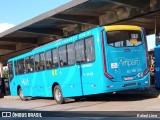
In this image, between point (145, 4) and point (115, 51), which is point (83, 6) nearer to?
point (145, 4)

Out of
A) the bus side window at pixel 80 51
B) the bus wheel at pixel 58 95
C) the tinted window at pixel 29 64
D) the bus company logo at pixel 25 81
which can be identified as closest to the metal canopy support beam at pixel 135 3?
the bus side window at pixel 80 51

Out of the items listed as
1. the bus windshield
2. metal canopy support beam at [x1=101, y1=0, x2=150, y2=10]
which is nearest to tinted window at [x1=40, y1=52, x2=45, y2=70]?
metal canopy support beam at [x1=101, y1=0, x2=150, y2=10]

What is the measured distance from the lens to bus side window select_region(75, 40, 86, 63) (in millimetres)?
15578

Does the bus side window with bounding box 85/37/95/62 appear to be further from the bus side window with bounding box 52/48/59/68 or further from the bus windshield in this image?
the bus side window with bounding box 52/48/59/68

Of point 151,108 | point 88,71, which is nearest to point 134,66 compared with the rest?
point 88,71

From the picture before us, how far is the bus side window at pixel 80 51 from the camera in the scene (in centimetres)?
1558

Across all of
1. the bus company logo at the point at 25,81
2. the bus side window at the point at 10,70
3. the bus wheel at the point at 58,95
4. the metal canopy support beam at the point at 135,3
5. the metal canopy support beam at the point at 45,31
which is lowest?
the bus wheel at the point at 58,95

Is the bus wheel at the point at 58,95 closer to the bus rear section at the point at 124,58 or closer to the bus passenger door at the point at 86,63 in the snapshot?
the bus passenger door at the point at 86,63

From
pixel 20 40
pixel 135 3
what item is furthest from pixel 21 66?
pixel 135 3

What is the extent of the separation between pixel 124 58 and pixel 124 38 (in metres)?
→ 0.83

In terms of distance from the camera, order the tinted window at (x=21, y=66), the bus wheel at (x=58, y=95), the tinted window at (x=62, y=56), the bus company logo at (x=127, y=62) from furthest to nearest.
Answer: the tinted window at (x=21, y=66)
the bus wheel at (x=58, y=95)
the tinted window at (x=62, y=56)
the bus company logo at (x=127, y=62)

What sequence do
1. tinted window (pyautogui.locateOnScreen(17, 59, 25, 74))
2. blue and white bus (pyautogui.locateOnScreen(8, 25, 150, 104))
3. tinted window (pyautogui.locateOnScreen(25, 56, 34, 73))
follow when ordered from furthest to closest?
1. tinted window (pyautogui.locateOnScreen(17, 59, 25, 74))
2. tinted window (pyautogui.locateOnScreen(25, 56, 34, 73))
3. blue and white bus (pyautogui.locateOnScreen(8, 25, 150, 104))

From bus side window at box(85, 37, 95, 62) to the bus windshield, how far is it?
688 mm

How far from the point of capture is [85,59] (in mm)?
15461
